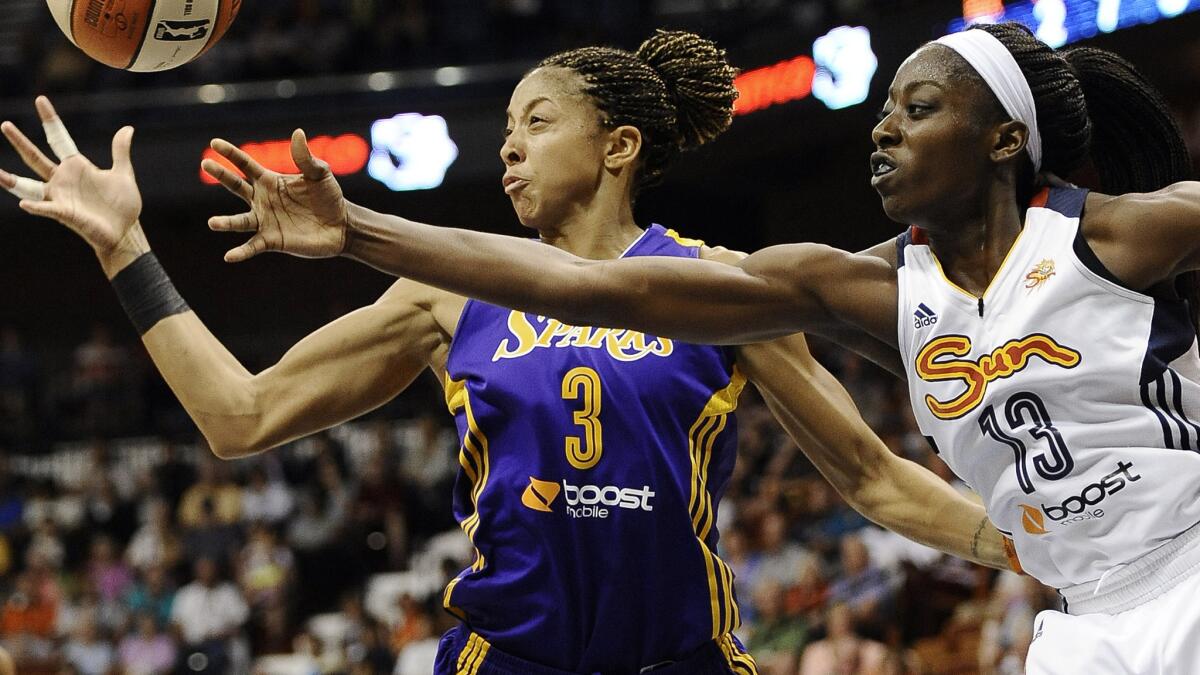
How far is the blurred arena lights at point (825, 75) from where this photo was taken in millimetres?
12492

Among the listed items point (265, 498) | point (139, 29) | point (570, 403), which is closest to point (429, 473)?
point (265, 498)

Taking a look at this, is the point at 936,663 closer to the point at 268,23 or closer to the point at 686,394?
the point at 686,394

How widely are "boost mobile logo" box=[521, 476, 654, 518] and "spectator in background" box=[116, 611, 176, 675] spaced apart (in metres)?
8.99

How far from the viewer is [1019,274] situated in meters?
2.77

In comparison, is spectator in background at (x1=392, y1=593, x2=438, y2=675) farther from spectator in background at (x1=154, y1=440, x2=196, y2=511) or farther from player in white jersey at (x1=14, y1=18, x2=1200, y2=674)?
player in white jersey at (x1=14, y1=18, x2=1200, y2=674)

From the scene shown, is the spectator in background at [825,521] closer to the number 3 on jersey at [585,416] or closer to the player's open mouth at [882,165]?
the number 3 on jersey at [585,416]

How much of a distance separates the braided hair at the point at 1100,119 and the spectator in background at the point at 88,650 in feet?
33.6

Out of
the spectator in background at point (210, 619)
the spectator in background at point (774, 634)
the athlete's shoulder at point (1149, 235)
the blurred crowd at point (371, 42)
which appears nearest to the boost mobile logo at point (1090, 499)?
the athlete's shoulder at point (1149, 235)

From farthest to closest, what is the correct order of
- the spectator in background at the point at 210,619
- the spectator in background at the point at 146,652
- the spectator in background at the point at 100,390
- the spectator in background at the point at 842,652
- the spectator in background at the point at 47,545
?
the spectator in background at the point at 100,390, the spectator in background at the point at 47,545, the spectator in background at the point at 146,652, the spectator in background at the point at 210,619, the spectator in background at the point at 842,652

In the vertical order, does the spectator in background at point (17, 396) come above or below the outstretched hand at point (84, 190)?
below

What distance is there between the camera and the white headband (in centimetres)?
284

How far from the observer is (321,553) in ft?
41.5

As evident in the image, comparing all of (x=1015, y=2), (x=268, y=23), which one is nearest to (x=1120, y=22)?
(x=1015, y=2)

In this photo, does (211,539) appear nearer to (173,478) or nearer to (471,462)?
(173,478)
